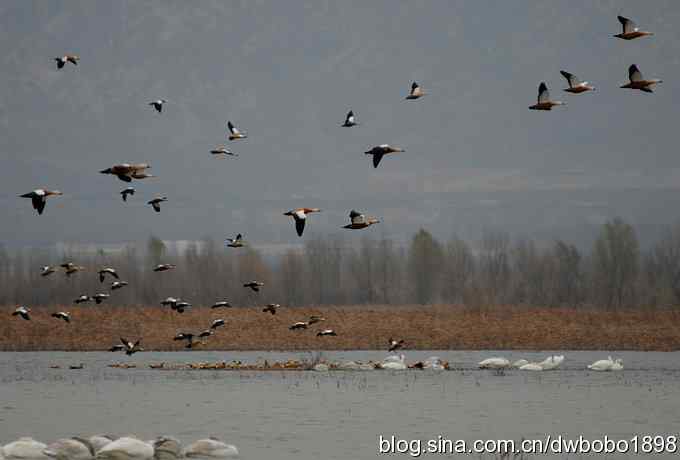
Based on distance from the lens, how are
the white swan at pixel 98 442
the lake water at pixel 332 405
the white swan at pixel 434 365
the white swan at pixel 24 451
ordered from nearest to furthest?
the white swan at pixel 24 451 → the white swan at pixel 98 442 → the lake water at pixel 332 405 → the white swan at pixel 434 365

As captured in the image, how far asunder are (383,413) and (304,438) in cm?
553


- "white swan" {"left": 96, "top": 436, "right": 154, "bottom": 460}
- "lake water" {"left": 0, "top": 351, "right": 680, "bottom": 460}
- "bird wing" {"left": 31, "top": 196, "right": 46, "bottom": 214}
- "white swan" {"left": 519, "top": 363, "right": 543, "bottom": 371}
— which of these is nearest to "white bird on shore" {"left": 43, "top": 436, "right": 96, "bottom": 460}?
"white swan" {"left": 96, "top": 436, "right": 154, "bottom": 460}

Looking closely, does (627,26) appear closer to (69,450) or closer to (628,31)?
(628,31)

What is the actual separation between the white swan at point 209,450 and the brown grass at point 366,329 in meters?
39.1

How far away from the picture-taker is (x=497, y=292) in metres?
115

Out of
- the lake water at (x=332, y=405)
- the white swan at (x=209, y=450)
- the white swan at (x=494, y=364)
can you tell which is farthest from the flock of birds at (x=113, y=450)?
the white swan at (x=494, y=364)

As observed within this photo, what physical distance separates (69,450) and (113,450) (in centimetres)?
94

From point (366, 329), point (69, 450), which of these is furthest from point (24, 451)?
point (366, 329)

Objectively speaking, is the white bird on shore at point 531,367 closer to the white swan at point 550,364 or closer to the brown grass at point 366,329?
the white swan at point 550,364

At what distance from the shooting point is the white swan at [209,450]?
864 inches

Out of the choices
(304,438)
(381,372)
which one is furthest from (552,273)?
(304,438)

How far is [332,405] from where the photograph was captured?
1273 inches

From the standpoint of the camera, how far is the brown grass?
205 ft

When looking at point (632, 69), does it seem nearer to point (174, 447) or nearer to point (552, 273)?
point (174, 447)
